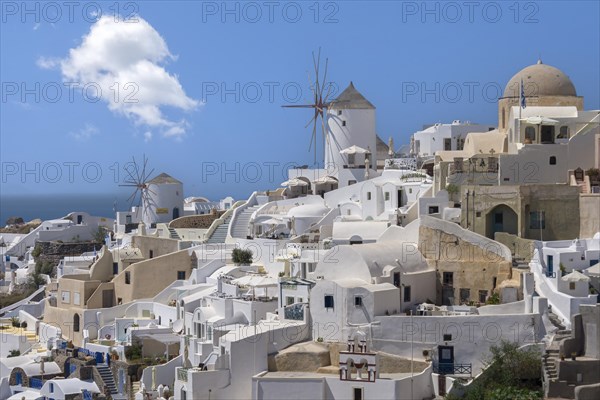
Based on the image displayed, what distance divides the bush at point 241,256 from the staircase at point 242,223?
14.3 ft

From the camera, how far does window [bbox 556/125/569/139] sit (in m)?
35.4

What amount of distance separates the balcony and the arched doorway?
5628 millimetres

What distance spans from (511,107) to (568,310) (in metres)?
13.0

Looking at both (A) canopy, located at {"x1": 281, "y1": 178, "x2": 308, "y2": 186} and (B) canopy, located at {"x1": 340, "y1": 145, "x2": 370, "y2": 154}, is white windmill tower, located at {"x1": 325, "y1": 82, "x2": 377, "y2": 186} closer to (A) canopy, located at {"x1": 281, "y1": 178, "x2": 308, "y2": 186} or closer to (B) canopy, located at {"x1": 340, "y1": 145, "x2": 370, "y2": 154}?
(B) canopy, located at {"x1": 340, "y1": 145, "x2": 370, "y2": 154}

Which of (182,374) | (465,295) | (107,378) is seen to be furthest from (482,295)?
(107,378)

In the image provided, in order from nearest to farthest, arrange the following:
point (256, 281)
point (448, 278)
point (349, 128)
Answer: point (448, 278) → point (256, 281) → point (349, 128)

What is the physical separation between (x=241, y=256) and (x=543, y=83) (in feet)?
38.8

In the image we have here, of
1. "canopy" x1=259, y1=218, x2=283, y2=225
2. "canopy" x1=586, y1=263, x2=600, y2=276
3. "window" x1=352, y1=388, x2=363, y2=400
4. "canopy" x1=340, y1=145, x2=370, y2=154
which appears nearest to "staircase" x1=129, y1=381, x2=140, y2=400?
"window" x1=352, y1=388, x2=363, y2=400

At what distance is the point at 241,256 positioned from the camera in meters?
36.8

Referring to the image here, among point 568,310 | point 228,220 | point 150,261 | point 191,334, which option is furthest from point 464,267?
point 228,220

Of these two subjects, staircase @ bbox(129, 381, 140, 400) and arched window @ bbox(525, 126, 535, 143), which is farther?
arched window @ bbox(525, 126, 535, 143)

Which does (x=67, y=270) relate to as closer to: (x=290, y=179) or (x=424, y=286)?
(x=290, y=179)

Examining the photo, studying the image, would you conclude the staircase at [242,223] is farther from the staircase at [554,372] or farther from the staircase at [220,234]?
the staircase at [554,372]

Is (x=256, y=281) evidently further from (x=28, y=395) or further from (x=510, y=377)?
(x=510, y=377)
